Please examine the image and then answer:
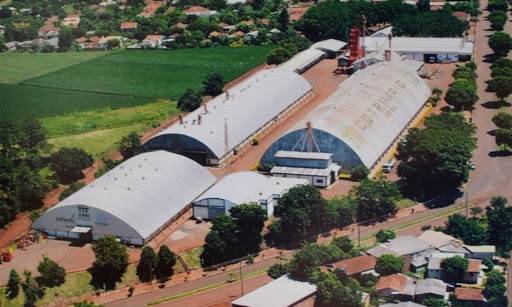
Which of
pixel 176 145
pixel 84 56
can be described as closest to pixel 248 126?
pixel 176 145

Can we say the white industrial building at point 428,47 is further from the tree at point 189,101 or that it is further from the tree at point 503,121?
the tree at point 503,121

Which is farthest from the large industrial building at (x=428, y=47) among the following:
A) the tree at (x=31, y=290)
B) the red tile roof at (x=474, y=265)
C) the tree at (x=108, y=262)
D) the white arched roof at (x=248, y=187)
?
the tree at (x=31, y=290)

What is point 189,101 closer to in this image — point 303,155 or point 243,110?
point 243,110

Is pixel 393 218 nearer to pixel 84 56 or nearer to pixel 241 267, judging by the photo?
pixel 241 267

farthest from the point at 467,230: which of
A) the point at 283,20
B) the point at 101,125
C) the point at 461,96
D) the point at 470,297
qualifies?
the point at 283,20

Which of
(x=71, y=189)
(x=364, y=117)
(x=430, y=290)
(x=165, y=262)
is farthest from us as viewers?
(x=364, y=117)

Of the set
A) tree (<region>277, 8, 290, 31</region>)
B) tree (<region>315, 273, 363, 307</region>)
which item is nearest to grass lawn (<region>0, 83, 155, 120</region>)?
tree (<region>277, 8, 290, 31</region>)

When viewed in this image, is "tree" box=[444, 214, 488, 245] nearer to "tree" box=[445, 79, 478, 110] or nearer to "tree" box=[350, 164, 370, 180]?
"tree" box=[350, 164, 370, 180]
